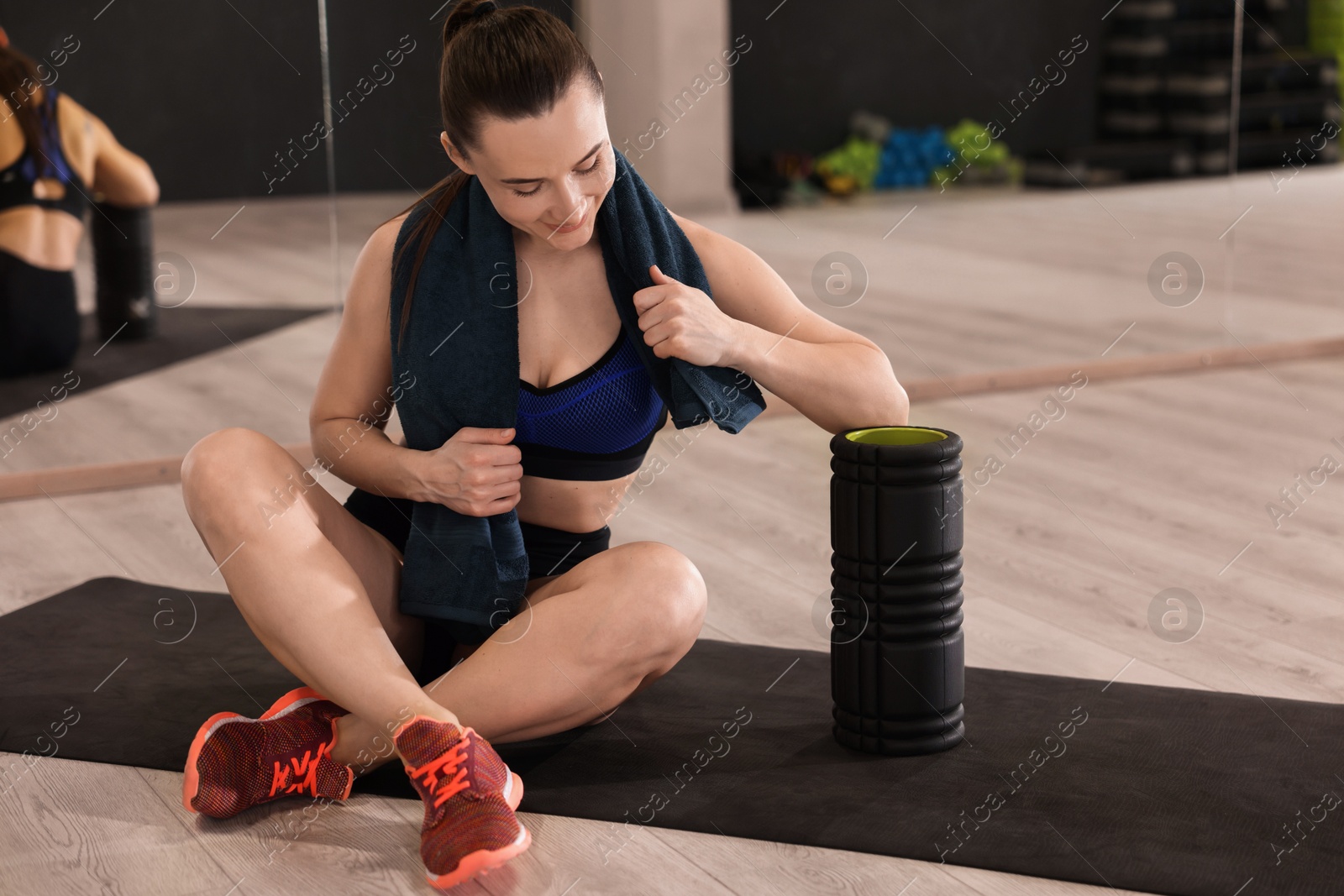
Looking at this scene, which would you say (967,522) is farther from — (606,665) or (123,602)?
(123,602)

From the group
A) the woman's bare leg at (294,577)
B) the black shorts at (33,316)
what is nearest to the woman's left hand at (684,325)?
the woman's bare leg at (294,577)

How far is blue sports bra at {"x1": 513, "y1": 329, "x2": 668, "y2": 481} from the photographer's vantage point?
1.58 meters

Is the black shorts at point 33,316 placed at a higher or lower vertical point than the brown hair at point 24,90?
lower

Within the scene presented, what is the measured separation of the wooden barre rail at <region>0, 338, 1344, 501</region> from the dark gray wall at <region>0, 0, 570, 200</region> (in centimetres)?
53

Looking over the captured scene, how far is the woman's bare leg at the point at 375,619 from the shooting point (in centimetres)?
148

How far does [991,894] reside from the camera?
4.36ft

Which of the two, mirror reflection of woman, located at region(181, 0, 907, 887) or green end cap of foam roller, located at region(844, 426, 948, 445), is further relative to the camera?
green end cap of foam roller, located at region(844, 426, 948, 445)

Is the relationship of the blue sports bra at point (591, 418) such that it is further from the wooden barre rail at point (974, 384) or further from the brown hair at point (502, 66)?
the wooden barre rail at point (974, 384)

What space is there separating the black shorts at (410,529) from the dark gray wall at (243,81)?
113cm

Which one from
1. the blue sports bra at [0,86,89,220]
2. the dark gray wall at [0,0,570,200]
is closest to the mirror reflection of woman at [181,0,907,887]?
the dark gray wall at [0,0,570,200]

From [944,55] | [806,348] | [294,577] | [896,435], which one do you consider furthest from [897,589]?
[944,55]

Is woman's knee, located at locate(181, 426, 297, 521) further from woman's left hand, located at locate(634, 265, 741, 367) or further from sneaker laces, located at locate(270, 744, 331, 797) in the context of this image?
woman's left hand, located at locate(634, 265, 741, 367)

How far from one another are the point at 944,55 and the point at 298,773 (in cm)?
243

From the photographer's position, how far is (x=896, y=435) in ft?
5.28
